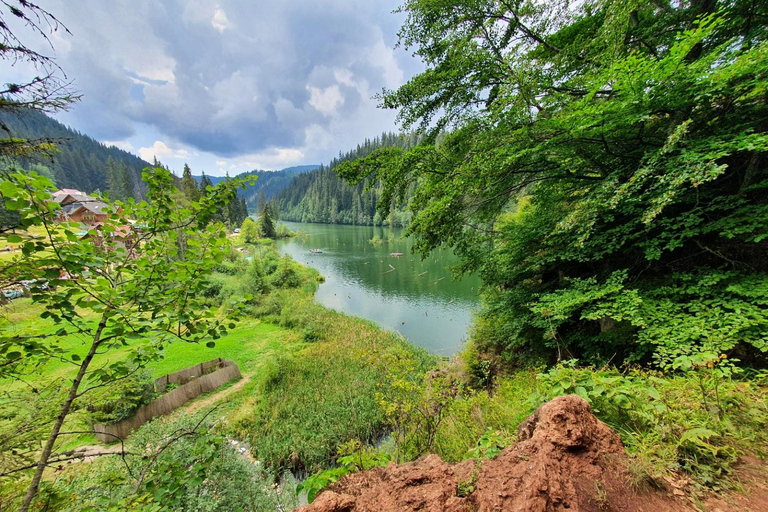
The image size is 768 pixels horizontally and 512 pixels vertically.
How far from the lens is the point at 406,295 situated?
21.5 m

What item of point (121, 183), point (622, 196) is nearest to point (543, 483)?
point (622, 196)

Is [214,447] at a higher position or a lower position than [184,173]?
lower

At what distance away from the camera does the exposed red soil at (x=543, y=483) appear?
155cm

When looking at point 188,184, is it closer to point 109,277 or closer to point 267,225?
point 267,225

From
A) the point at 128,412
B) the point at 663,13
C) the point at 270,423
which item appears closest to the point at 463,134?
the point at 663,13

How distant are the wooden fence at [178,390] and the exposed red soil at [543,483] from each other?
7.32 m

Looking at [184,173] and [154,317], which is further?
[184,173]

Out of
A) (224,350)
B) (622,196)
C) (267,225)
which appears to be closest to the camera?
(622,196)

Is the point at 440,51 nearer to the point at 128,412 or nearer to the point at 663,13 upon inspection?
the point at 663,13

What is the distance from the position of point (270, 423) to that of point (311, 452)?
5.43 feet

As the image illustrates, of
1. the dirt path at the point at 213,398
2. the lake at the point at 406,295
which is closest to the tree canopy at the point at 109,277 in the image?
the lake at the point at 406,295

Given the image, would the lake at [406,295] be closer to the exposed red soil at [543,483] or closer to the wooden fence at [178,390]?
the exposed red soil at [543,483]

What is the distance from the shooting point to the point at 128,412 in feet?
21.6

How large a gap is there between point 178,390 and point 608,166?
12001mm
